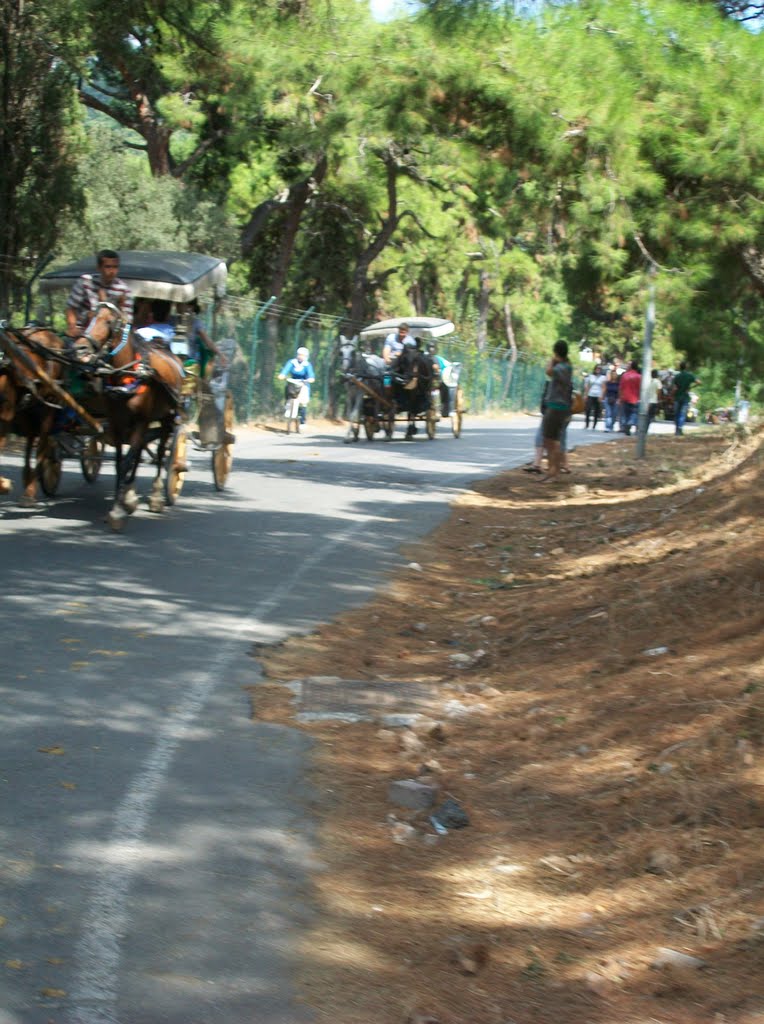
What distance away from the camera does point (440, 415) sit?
113ft

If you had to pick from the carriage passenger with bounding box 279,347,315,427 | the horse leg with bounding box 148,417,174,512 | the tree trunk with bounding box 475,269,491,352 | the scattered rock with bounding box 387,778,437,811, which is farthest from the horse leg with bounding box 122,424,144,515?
the tree trunk with bounding box 475,269,491,352

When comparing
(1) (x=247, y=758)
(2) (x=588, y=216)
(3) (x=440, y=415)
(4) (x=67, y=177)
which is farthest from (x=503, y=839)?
(3) (x=440, y=415)

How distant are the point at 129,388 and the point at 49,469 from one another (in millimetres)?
2445

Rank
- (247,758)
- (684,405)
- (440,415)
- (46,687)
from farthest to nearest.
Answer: (684,405), (440,415), (46,687), (247,758)

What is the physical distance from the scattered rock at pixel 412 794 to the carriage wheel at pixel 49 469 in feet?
29.3

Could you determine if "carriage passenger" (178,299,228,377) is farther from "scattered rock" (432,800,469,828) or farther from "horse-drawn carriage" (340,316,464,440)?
"horse-drawn carriage" (340,316,464,440)

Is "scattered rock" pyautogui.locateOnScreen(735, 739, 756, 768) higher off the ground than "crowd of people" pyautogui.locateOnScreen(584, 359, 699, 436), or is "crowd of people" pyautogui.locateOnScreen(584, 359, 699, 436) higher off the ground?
"crowd of people" pyautogui.locateOnScreen(584, 359, 699, 436)

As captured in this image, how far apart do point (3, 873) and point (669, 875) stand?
7.58ft

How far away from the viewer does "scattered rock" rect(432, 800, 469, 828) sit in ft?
20.2

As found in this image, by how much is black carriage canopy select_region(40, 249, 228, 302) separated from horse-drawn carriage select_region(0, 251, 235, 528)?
0.05 feet

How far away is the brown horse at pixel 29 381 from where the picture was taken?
12.9 meters

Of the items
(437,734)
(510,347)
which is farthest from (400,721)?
(510,347)

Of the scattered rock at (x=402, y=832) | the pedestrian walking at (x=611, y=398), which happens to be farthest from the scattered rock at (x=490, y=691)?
the pedestrian walking at (x=611, y=398)

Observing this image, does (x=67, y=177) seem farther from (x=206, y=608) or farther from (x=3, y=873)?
(x=3, y=873)
